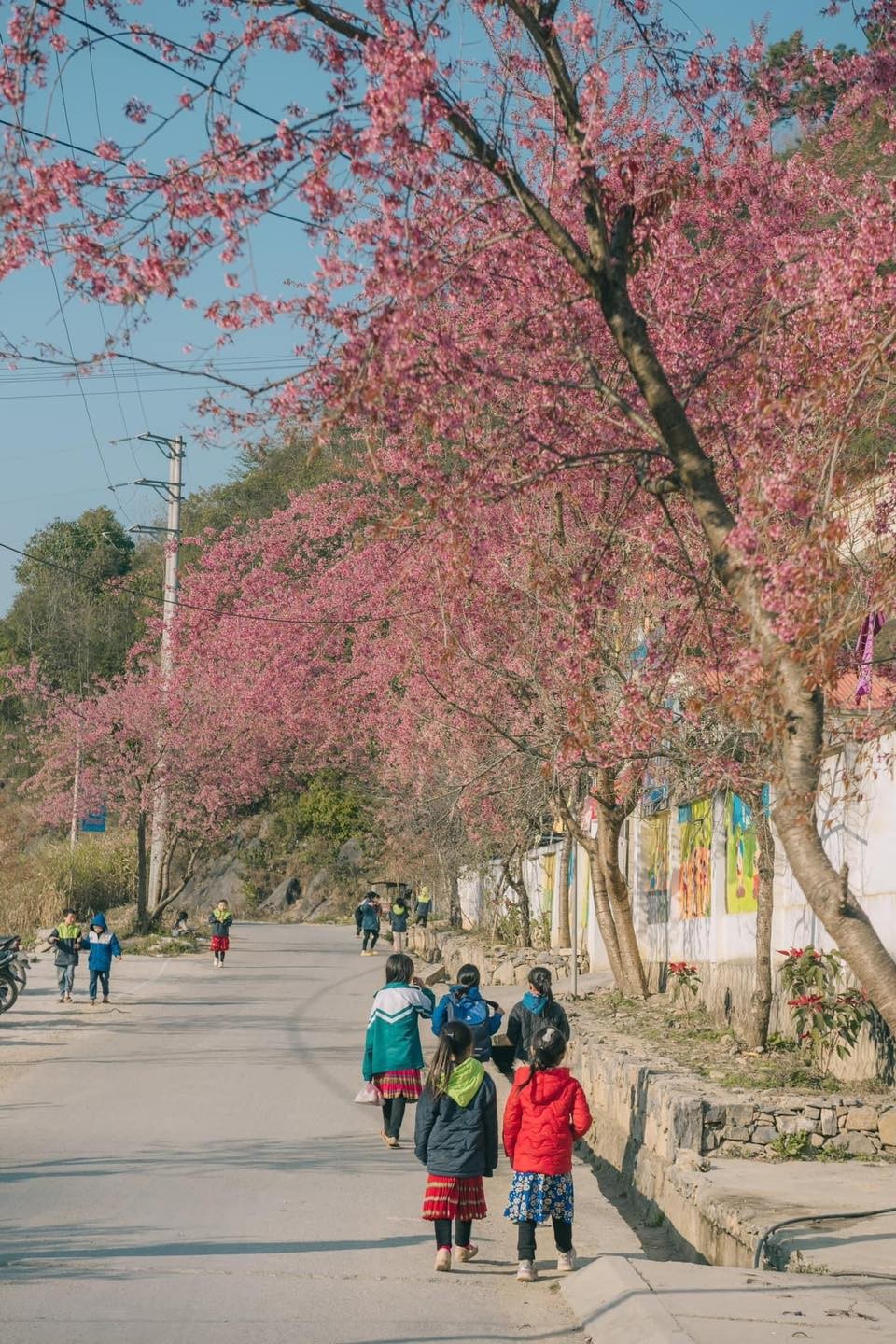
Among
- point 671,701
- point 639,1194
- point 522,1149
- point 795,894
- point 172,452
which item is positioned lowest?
point 639,1194

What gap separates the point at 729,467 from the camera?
10398mm

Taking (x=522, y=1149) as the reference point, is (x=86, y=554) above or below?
above

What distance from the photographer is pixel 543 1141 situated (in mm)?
8508

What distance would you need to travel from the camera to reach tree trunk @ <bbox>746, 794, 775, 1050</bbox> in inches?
560

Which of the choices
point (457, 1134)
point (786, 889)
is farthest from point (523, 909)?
point (457, 1134)

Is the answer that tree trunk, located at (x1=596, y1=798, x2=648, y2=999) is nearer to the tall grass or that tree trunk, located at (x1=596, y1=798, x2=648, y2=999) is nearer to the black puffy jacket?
the black puffy jacket

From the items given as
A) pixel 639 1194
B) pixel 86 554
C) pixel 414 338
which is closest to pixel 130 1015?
pixel 639 1194

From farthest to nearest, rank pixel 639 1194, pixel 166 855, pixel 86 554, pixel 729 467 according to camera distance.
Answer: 1. pixel 86 554
2. pixel 166 855
3. pixel 639 1194
4. pixel 729 467

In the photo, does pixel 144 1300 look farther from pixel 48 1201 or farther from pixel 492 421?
pixel 492 421

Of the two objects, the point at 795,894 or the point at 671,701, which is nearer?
the point at 795,894

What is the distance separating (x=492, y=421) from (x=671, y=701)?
8097 millimetres

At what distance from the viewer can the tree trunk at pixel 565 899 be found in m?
31.3

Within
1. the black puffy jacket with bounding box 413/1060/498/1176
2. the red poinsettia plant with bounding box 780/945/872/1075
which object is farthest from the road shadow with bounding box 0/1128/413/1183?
the red poinsettia plant with bounding box 780/945/872/1075

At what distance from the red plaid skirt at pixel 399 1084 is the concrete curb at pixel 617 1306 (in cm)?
472
